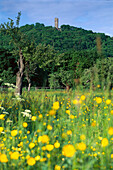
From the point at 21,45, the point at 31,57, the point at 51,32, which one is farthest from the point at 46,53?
the point at 51,32

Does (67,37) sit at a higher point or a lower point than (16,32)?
higher

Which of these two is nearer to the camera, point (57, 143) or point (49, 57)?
point (57, 143)

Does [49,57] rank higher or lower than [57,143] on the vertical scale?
higher

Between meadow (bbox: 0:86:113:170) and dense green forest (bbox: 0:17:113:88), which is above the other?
dense green forest (bbox: 0:17:113:88)

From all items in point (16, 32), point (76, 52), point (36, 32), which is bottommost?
point (16, 32)

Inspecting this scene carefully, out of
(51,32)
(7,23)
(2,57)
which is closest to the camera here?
(7,23)

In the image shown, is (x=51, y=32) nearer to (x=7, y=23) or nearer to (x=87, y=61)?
(x=87, y=61)

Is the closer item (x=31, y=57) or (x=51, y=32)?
(x=31, y=57)

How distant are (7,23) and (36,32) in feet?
172

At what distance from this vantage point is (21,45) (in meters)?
14.1

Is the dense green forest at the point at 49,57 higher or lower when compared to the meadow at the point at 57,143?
higher

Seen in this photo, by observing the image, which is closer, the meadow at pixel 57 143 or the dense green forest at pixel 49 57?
the meadow at pixel 57 143

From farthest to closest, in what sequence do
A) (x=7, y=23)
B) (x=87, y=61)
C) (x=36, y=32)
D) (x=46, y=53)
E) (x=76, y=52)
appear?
(x=36, y=32) → (x=76, y=52) → (x=87, y=61) → (x=46, y=53) → (x=7, y=23)

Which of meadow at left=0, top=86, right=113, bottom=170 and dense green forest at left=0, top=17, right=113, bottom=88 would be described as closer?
meadow at left=0, top=86, right=113, bottom=170
